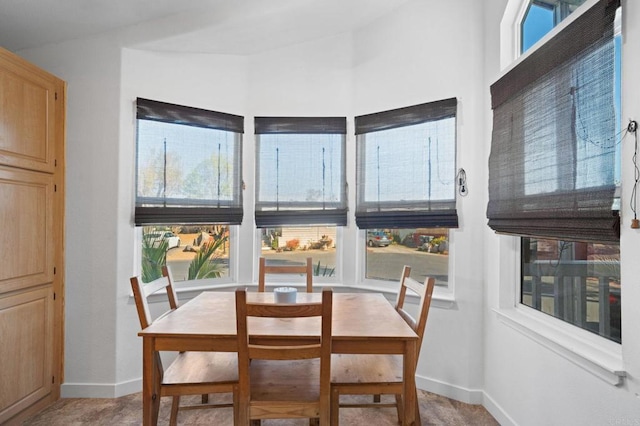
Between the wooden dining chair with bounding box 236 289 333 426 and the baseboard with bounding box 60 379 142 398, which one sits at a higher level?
the wooden dining chair with bounding box 236 289 333 426

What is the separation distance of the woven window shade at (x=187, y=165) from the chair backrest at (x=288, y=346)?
1.62 m

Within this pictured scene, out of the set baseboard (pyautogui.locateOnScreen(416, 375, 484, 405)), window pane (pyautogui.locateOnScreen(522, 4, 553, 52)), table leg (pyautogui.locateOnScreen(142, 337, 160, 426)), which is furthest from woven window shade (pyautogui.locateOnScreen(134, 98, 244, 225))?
window pane (pyautogui.locateOnScreen(522, 4, 553, 52))

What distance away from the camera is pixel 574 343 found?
1.70 metres

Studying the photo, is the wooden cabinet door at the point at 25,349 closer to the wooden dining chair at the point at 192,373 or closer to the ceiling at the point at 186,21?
the wooden dining chair at the point at 192,373

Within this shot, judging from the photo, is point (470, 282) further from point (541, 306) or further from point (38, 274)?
point (38, 274)

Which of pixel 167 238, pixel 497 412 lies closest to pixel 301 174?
pixel 167 238

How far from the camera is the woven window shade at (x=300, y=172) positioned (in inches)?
127

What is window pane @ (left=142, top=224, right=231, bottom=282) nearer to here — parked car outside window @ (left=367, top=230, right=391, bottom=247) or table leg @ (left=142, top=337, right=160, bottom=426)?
parked car outside window @ (left=367, top=230, right=391, bottom=247)

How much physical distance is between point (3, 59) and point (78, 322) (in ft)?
5.76

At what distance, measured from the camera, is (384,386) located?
5.98ft

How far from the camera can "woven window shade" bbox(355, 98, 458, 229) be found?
2.74 meters

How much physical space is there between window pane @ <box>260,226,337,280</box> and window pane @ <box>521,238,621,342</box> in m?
1.54

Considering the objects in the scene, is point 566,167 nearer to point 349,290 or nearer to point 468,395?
point 468,395

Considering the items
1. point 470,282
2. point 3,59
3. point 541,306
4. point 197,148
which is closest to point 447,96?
point 470,282
